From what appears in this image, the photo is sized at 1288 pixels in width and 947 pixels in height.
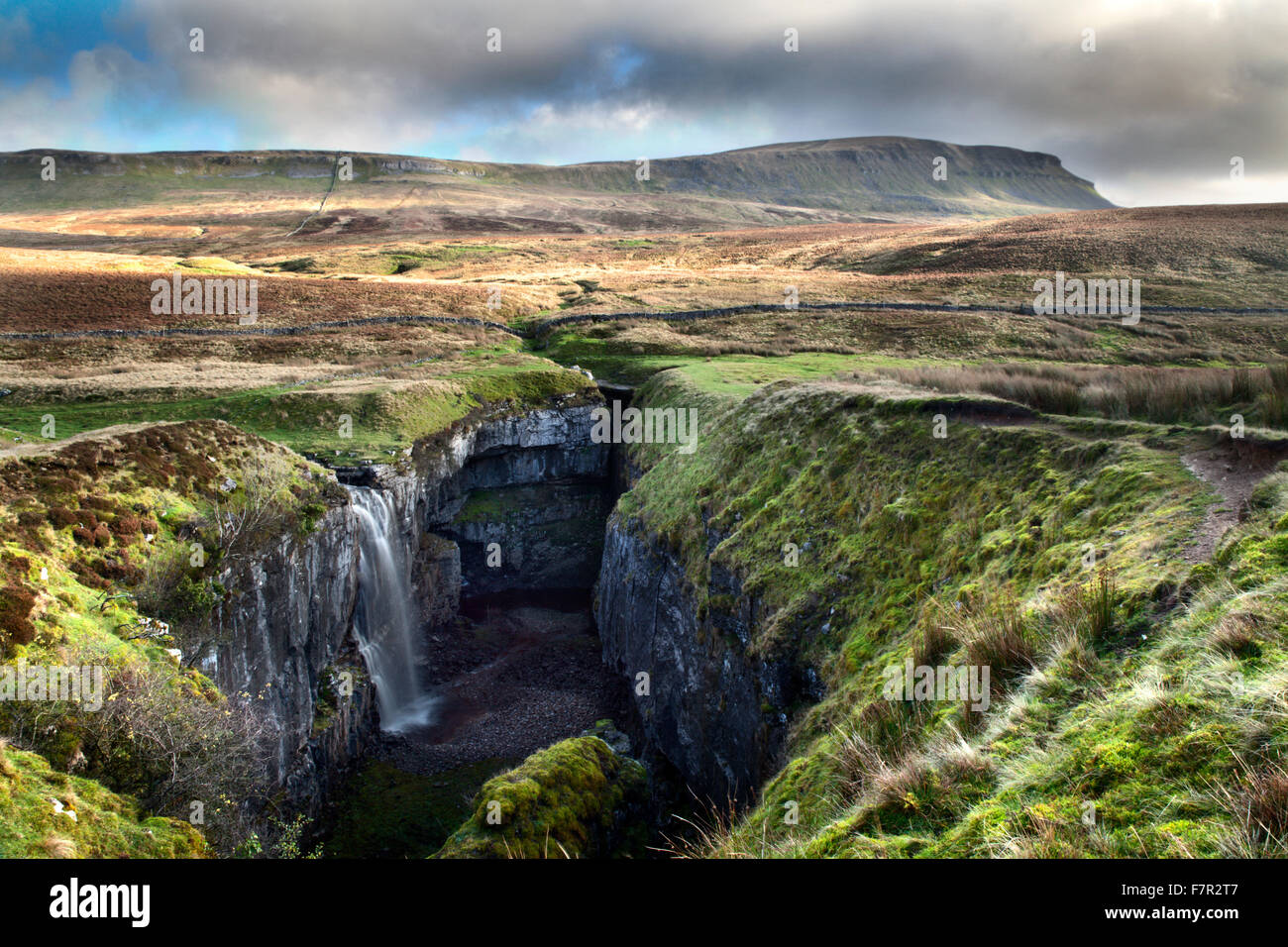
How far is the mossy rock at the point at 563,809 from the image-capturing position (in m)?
12.9

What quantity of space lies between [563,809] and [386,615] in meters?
21.4

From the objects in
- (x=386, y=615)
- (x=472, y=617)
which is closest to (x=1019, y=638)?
(x=386, y=615)

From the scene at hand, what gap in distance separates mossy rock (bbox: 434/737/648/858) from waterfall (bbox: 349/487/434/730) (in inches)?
677

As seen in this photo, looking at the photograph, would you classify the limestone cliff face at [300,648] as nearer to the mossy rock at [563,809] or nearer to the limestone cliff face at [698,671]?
the mossy rock at [563,809]

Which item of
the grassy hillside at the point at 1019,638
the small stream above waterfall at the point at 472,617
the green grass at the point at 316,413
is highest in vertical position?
the green grass at the point at 316,413

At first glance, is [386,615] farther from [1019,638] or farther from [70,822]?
[1019,638]

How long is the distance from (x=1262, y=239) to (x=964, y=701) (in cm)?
10748

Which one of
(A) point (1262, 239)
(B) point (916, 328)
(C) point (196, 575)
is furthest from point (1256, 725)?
(A) point (1262, 239)

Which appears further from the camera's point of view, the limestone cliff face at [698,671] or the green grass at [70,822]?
the limestone cliff face at [698,671]

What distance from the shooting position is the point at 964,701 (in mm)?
9141

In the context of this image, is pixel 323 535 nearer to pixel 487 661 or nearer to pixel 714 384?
pixel 487 661

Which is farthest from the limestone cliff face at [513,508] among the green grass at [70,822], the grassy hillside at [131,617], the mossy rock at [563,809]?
the green grass at [70,822]

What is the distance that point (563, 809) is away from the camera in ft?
47.1

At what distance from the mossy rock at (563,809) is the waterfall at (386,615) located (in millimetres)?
17190
